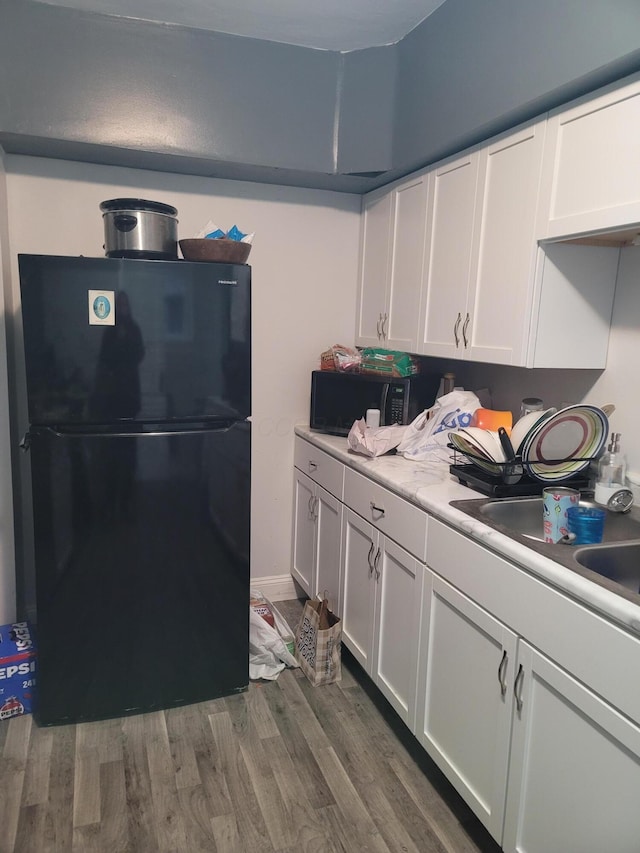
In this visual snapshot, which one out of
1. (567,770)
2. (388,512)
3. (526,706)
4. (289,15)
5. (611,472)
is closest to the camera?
(567,770)

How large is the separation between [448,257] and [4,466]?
1.92 m

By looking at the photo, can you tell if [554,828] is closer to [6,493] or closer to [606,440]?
[606,440]

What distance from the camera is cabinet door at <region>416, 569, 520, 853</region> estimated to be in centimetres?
148

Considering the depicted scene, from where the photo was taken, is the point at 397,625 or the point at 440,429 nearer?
the point at 397,625

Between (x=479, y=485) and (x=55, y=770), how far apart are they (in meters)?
1.63

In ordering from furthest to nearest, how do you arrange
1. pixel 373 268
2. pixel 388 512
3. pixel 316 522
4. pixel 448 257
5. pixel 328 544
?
pixel 373 268, pixel 316 522, pixel 328 544, pixel 448 257, pixel 388 512

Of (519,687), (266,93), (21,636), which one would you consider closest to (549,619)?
(519,687)

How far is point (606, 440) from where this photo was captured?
1.86 meters

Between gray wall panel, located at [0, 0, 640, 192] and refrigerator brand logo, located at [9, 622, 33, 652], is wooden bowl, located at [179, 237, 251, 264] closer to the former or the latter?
gray wall panel, located at [0, 0, 640, 192]

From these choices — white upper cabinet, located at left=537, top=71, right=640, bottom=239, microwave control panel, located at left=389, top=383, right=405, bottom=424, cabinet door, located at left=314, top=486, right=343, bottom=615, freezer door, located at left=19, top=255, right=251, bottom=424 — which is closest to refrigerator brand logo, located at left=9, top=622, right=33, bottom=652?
freezer door, located at left=19, top=255, right=251, bottom=424

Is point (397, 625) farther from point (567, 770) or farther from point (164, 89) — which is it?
point (164, 89)

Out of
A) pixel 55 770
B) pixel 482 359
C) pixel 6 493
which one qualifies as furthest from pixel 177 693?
pixel 482 359

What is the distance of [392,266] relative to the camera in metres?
2.69

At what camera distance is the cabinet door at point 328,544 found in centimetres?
250
